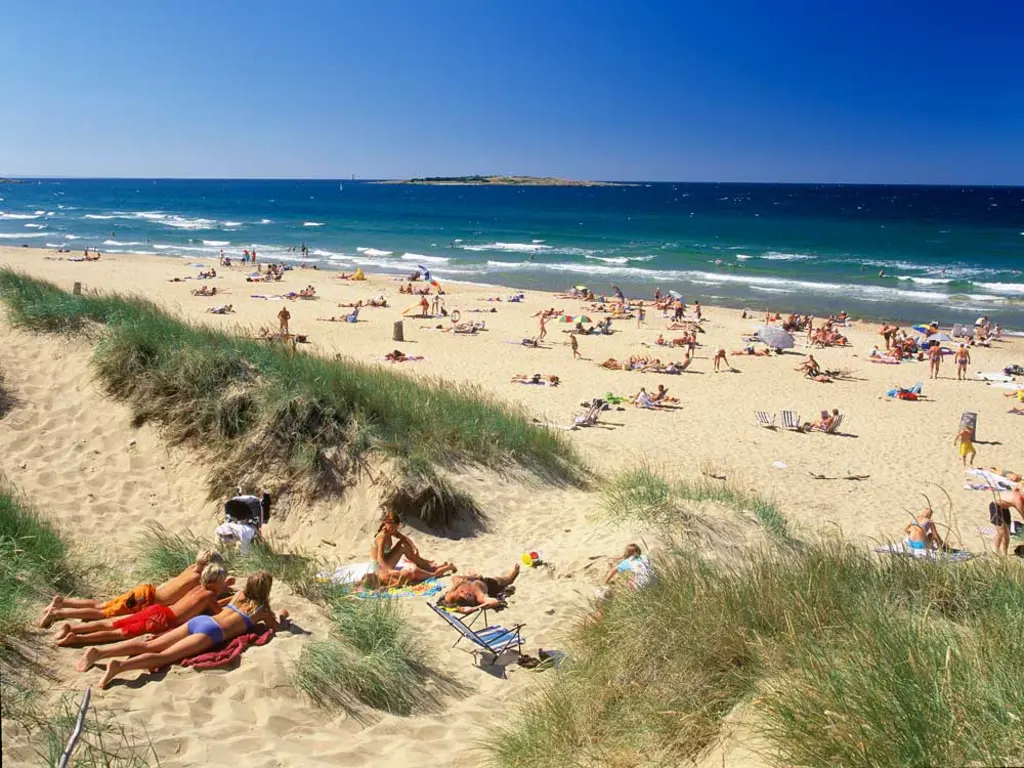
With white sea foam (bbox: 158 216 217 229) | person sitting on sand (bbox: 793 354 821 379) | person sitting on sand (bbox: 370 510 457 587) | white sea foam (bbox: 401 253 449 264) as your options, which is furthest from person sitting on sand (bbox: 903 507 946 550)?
white sea foam (bbox: 158 216 217 229)

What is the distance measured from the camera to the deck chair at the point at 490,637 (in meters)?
5.38

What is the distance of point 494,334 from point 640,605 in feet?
64.1

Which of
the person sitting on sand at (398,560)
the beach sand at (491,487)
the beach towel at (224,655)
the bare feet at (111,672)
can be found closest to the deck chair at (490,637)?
the beach sand at (491,487)

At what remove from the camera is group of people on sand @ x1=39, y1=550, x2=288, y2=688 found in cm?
439

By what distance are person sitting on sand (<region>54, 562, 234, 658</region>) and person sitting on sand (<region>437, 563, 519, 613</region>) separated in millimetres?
1795

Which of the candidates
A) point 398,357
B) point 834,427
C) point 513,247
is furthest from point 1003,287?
point 398,357

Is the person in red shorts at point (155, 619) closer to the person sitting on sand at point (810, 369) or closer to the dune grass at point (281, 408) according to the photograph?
the dune grass at point (281, 408)

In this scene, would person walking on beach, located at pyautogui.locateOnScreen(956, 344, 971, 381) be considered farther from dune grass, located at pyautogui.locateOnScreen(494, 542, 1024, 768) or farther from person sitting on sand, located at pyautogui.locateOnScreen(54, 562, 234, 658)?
person sitting on sand, located at pyautogui.locateOnScreen(54, 562, 234, 658)

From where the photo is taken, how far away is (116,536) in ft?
23.1

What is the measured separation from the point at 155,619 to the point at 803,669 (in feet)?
12.4

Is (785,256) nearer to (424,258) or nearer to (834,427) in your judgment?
(424,258)

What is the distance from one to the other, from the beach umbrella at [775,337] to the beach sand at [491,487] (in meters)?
0.86

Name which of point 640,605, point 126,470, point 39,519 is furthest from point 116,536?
point 640,605

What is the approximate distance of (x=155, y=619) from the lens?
15.6 feet
